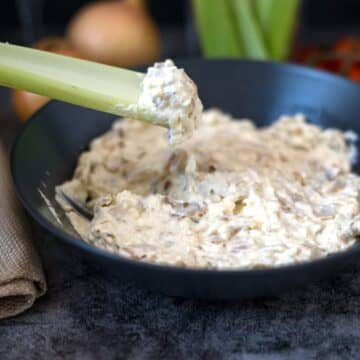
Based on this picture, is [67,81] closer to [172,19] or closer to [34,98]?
[34,98]

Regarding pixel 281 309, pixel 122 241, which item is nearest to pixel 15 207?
pixel 122 241

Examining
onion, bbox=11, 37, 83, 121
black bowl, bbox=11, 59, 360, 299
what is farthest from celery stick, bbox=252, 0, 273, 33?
onion, bbox=11, 37, 83, 121

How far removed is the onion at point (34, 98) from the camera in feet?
5.03

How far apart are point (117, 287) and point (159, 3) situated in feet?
4.07

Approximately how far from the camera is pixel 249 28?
168 cm

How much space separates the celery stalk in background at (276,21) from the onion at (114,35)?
0.30 metres

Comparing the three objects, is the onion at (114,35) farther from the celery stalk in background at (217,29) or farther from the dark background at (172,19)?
the dark background at (172,19)

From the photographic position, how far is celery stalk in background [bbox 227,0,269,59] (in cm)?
165

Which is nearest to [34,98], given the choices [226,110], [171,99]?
[226,110]

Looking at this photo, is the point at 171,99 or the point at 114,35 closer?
the point at 171,99

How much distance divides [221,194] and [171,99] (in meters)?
0.19

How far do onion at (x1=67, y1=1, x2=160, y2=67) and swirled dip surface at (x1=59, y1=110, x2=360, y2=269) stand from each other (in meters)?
0.37

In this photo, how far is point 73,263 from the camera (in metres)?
1.17

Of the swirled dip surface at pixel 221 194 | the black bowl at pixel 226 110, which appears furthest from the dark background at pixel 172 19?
the swirled dip surface at pixel 221 194
